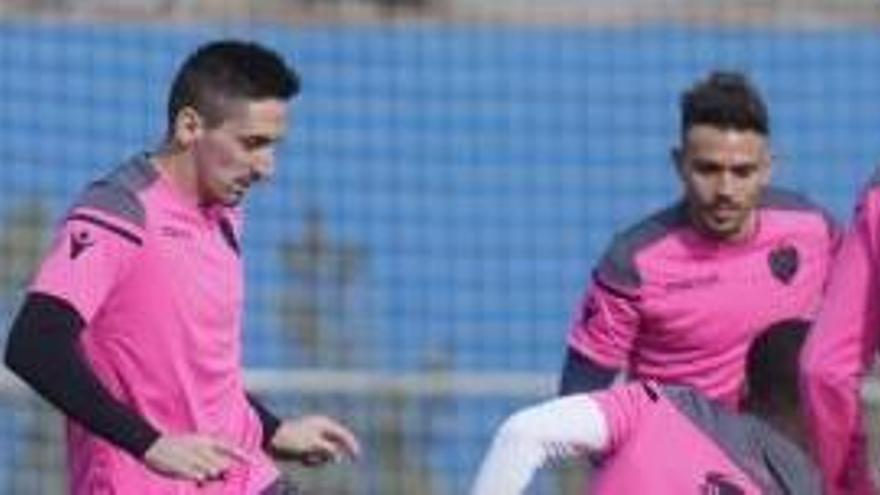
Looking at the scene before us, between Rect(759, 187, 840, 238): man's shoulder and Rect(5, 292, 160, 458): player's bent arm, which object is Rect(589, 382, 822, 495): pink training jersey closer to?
Rect(5, 292, 160, 458): player's bent arm

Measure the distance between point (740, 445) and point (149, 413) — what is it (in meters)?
1.24

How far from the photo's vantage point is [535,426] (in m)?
5.85

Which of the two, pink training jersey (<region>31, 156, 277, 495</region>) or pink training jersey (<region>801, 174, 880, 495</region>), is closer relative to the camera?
pink training jersey (<region>801, 174, 880, 495</region>)

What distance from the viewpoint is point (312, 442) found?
21.5ft

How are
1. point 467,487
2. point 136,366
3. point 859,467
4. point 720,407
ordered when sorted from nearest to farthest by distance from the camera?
1. point 859,467
2. point 720,407
3. point 136,366
4. point 467,487

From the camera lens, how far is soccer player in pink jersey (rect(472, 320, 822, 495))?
5.81 meters

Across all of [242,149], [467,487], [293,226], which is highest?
[242,149]

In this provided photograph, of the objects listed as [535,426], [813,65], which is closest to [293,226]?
[813,65]

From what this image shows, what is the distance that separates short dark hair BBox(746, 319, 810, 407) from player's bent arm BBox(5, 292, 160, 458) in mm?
1053

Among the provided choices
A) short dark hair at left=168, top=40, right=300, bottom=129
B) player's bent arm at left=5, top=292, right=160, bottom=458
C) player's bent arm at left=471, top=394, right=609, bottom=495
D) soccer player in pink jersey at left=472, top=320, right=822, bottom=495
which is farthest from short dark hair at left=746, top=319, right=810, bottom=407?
short dark hair at left=168, top=40, right=300, bottom=129

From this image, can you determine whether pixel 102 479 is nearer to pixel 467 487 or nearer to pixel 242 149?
pixel 242 149

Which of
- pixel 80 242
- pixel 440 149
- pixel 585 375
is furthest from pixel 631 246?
pixel 440 149

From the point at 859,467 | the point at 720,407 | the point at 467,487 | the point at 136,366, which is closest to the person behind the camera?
the point at 859,467

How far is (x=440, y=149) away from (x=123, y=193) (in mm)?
5101
